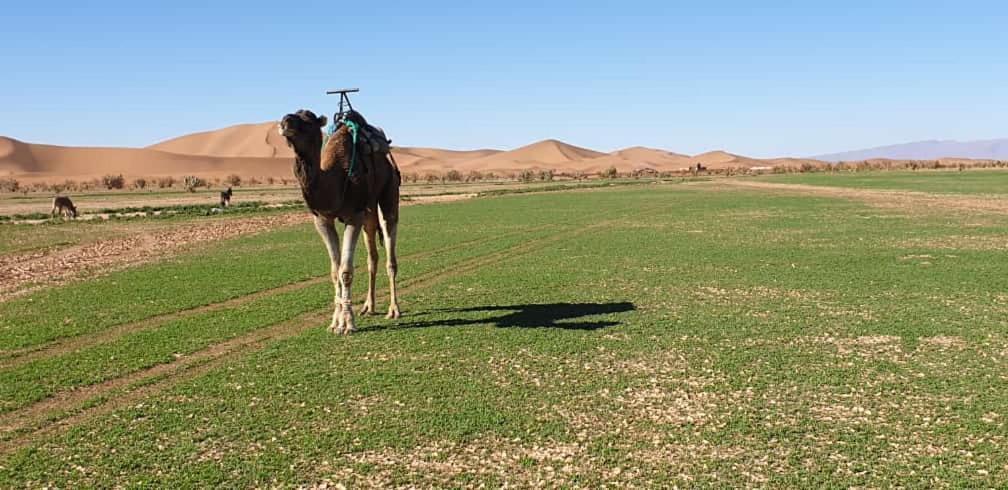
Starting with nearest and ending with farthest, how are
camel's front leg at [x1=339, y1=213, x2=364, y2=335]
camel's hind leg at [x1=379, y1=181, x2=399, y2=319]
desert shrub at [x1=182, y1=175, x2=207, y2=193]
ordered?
camel's front leg at [x1=339, y1=213, x2=364, y2=335] < camel's hind leg at [x1=379, y1=181, x2=399, y2=319] < desert shrub at [x1=182, y1=175, x2=207, y2=193]

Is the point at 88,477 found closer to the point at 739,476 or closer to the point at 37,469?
the point at 37,469

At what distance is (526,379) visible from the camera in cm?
771

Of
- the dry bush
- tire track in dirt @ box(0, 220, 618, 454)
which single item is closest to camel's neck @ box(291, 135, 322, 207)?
tire track in dirt @ box(0, 220, 618, 454)

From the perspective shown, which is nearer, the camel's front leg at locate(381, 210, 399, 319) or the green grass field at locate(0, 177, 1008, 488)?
the green grass field at locate(0, 177, 1008, 488)

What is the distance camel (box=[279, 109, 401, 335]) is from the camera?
28.8 feet

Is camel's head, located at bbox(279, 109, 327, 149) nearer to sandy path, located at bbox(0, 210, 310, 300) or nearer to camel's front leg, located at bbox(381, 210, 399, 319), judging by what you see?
camel's front leg, located at bbox(381, 210, 399, 319)

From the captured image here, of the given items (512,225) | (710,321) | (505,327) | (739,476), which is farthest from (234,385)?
(512,225)

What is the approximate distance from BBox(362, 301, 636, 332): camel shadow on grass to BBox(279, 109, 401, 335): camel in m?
0.86

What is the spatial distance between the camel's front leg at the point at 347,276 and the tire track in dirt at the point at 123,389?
2.47 feet

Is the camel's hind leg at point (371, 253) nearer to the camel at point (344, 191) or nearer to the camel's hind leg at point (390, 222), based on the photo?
the camel at point (344, 191)

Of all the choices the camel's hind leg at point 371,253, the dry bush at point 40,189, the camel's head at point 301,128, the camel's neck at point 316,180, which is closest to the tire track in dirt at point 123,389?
the camel's hind leg at point 371,253

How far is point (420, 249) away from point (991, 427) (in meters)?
15.3

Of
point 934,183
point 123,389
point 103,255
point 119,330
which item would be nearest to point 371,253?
point 119,330

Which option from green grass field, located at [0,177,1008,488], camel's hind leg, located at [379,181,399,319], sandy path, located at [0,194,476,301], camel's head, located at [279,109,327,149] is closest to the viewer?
green grass field, located at [0,177,1008,488]
